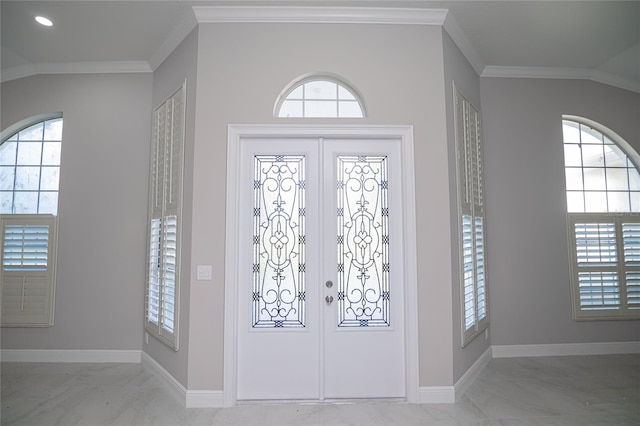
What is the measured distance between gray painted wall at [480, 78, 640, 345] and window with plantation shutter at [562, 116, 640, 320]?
0.16 metres

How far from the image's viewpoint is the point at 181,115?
3268mm

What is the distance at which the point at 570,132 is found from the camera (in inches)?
174

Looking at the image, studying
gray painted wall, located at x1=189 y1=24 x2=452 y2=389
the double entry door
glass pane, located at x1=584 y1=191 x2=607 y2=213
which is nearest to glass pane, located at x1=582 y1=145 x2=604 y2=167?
glass pane, located at x1=584 y1=191 x2=607 y2=213

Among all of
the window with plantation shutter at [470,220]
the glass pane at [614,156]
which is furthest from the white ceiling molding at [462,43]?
the glass pane at [614,156]

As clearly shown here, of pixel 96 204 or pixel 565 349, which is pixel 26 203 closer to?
pixel 96 204

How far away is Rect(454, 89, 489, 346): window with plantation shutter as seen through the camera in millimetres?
3262

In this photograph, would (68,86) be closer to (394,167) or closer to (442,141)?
(394,167)

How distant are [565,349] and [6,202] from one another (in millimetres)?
6640

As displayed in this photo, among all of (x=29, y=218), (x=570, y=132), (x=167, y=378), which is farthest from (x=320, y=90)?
(x=29, y=218)

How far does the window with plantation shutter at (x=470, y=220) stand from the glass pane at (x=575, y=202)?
1.28m

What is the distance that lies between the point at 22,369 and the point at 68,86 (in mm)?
3100

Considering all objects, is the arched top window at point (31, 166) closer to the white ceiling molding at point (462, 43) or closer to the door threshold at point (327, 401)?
the door threshold at point (327, 401)

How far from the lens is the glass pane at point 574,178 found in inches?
170

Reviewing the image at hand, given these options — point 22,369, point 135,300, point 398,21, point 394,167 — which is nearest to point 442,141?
point 394,167
